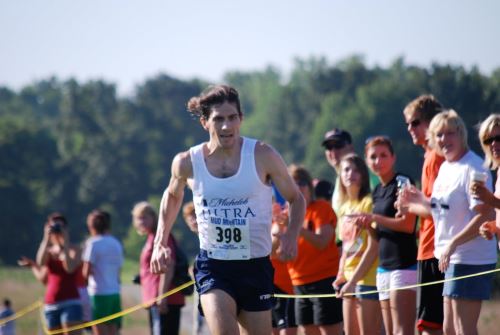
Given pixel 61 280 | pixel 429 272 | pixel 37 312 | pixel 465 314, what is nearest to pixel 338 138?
pixel 429 272

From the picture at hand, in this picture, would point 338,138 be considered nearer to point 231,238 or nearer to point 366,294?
point 366,294

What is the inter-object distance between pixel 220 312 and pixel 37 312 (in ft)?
74.8

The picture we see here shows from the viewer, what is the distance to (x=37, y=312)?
96.9 feet

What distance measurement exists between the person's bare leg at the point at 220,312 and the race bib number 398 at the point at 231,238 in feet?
0.93

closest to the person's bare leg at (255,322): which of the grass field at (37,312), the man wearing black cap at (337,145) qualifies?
the man wearing black cap at (337,145)

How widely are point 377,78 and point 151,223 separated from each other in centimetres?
7578

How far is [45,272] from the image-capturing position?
1349 cm

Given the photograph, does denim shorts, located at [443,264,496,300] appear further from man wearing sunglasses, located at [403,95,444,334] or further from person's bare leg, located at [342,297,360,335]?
person's bare leg, located at [342,297,360,335]

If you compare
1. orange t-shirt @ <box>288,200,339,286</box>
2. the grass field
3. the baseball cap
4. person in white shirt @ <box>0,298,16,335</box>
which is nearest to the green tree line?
the grass field

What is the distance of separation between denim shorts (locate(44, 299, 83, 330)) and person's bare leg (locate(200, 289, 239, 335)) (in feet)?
18.8

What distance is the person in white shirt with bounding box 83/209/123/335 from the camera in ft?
43.1

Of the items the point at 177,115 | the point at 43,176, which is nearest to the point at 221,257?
the point at 43,176

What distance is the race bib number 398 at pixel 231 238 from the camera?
776 cm

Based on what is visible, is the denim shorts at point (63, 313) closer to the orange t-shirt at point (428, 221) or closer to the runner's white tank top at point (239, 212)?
the runner's white tank top at point (239, 212)
